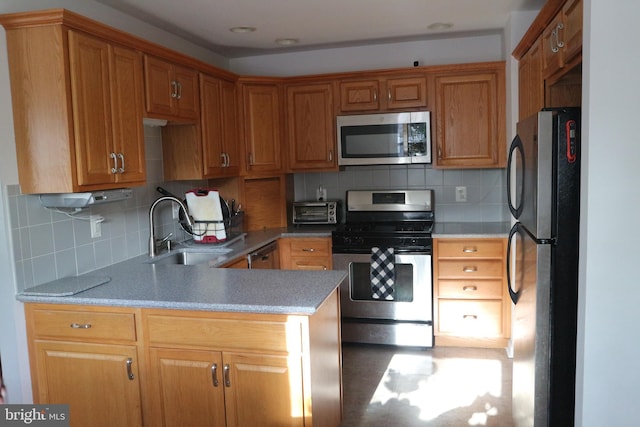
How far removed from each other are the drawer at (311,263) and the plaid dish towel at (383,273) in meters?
0.41

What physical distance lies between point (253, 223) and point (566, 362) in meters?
2.78

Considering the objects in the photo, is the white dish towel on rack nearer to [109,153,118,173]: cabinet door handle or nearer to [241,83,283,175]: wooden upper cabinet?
[241,83,283,175]: wooden upper cabinet

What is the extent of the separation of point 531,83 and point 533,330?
1636 mm

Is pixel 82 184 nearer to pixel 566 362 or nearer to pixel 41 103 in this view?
pixel 41 103

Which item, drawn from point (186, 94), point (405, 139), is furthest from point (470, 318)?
point (186, 94)

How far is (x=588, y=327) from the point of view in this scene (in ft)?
5.88

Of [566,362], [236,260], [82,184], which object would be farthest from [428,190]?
[82,184]

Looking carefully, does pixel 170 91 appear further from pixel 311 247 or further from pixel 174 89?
pixel 311 247

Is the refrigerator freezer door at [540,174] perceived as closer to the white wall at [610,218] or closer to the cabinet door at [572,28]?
the white wall at [610,218]

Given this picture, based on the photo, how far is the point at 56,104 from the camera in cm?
228

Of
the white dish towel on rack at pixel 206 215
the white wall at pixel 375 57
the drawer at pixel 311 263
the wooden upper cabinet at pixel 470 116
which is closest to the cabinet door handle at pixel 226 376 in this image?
the white dish towel on rack at pixel 206 215

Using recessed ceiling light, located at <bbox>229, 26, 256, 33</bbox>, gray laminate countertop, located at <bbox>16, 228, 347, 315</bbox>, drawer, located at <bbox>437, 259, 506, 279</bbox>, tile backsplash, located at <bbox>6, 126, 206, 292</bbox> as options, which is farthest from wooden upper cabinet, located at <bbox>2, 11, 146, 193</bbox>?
drawer, located at <bbox>437, 259, 506, 279</bbox>

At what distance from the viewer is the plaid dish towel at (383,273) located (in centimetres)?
374

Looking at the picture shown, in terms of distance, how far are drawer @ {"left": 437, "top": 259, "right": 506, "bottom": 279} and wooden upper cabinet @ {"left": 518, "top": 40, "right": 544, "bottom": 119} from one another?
3.51 ft
